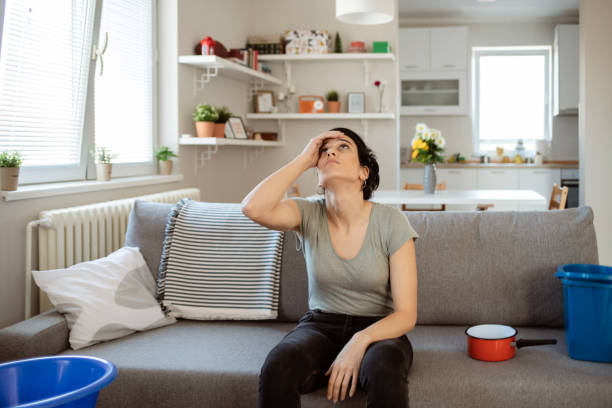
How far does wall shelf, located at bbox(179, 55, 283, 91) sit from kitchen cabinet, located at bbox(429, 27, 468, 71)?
2717 millimetres

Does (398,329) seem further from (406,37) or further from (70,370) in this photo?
(406,37)

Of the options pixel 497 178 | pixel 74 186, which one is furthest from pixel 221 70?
pixel 497 178

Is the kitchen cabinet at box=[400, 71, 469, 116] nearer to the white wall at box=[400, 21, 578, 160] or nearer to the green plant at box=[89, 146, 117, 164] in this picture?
the white wall at box=[400, 21, 578, 160]

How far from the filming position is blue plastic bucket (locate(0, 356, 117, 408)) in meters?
1.49

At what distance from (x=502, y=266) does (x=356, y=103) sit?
3.41 m

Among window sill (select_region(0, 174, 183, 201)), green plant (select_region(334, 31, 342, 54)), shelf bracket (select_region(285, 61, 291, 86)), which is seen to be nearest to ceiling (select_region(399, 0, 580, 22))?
green plant (select_region(334, 31, 342, 54))

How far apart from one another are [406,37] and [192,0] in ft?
12.1

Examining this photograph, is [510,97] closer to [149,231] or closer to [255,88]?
[255,88]

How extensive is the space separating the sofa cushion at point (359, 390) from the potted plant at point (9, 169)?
2.82 ft

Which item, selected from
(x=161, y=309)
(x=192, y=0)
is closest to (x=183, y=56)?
(x=192, y=0)

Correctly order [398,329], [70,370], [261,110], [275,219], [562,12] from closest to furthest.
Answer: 1. [70,370]
2. [398,329]
3. [275,219]
4. [261,110]
5. [562,12]

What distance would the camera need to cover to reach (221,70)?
15.3ft

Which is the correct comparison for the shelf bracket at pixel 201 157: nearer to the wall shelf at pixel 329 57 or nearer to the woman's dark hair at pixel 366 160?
the wall shelf at pixel 329 57

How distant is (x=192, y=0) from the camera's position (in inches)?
171
